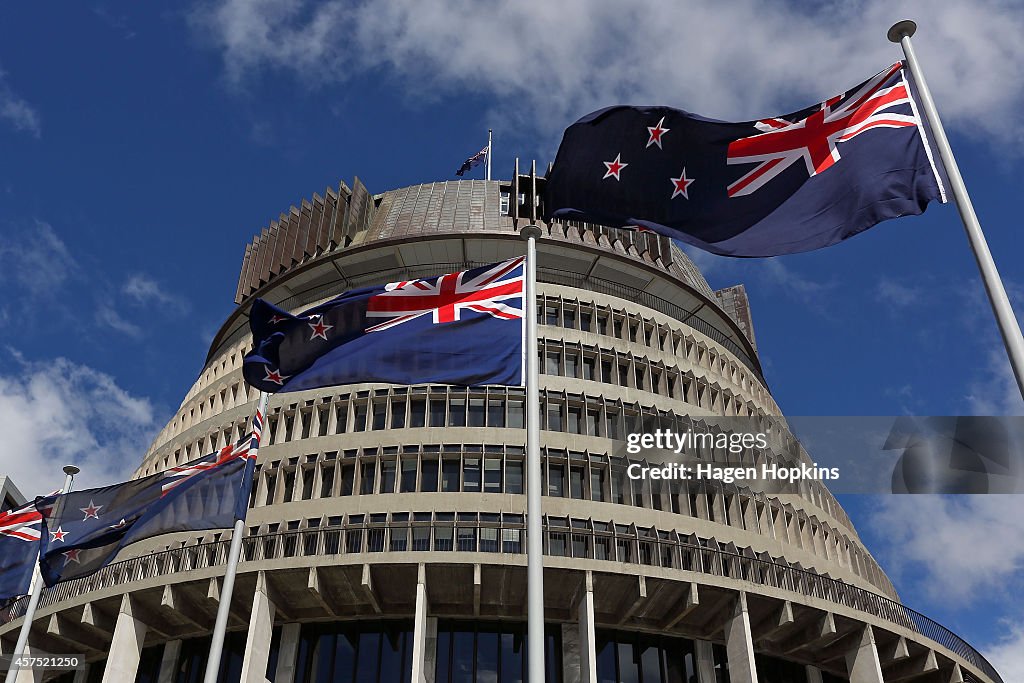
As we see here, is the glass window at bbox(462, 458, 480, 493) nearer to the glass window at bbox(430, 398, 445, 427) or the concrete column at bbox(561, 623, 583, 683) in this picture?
the glass window at bbox(430, 398, 445, 427)

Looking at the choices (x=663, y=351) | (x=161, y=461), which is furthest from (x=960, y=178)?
(x=161, y=461)

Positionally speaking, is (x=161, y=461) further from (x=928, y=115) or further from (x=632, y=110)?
(x=928, y=115)

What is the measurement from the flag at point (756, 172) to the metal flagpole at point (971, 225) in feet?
1.62

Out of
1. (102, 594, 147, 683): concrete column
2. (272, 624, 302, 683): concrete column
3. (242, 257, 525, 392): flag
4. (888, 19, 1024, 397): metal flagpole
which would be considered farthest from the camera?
(272, 624, 302, 683): concrete column

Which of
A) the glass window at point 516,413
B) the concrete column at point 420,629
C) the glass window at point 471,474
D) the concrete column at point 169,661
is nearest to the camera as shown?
the concrete column at point 420,629

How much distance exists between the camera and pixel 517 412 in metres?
39.0

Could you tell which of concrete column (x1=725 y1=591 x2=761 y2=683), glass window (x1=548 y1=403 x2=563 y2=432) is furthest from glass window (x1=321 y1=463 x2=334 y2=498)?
concrete column (x1=725 y1=591 x2=761 y2=683)

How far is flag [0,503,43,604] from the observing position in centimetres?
2450

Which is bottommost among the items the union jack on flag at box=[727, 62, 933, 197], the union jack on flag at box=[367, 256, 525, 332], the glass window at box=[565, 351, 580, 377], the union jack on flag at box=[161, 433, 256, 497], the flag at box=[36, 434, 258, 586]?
the flag at box=[36, 434, 258, 586]

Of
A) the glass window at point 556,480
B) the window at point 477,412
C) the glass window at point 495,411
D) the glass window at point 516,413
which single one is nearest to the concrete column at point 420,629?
the glass window at point 556,480

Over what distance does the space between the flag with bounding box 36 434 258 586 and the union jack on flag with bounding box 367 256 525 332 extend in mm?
6916

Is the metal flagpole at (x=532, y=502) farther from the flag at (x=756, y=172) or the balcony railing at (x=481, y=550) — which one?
the balcony railing at (x=481, y=550)

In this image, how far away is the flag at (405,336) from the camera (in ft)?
54.2

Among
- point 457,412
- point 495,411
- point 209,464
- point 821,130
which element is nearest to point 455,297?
point 821,130
